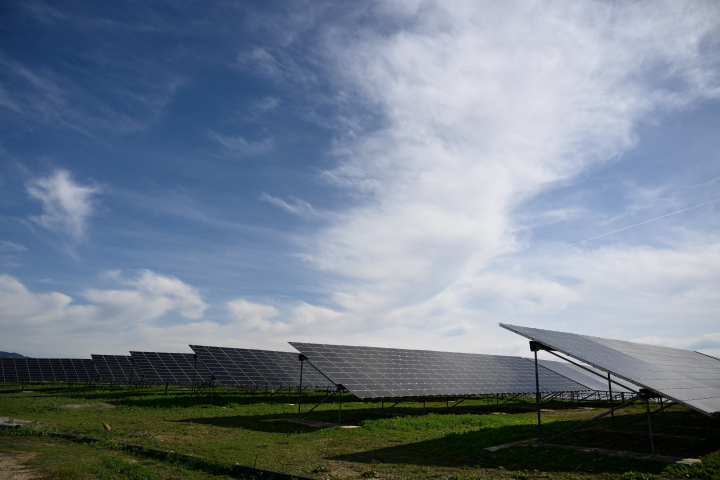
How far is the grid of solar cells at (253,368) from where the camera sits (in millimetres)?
35062

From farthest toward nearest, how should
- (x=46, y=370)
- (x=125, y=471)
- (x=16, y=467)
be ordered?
1. (x=46, y=370)
2. (x=16, y=467)
3. (x=125, y=471)

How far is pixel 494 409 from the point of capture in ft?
110

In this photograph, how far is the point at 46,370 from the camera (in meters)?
52.2

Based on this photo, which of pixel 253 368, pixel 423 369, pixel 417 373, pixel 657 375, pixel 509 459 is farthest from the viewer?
pixel 253 368

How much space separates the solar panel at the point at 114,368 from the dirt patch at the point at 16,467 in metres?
39.2

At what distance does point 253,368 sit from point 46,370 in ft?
105

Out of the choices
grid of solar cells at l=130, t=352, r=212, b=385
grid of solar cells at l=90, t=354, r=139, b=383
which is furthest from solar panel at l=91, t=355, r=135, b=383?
grid of solar cells at l=130, t=352, r=212, b=385

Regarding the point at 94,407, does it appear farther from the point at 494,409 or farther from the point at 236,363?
the point at 494,409

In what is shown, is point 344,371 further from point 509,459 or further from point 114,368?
point 114,368

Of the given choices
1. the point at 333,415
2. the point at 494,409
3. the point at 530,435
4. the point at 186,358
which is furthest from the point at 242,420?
the point at 186,358

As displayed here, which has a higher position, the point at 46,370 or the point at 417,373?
the point at 417,373

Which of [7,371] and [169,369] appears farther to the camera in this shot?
[7,371]

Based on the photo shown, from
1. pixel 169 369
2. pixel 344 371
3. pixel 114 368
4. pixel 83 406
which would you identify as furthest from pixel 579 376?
pixel 114 368

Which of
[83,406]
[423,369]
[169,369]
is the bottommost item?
[83,406]
